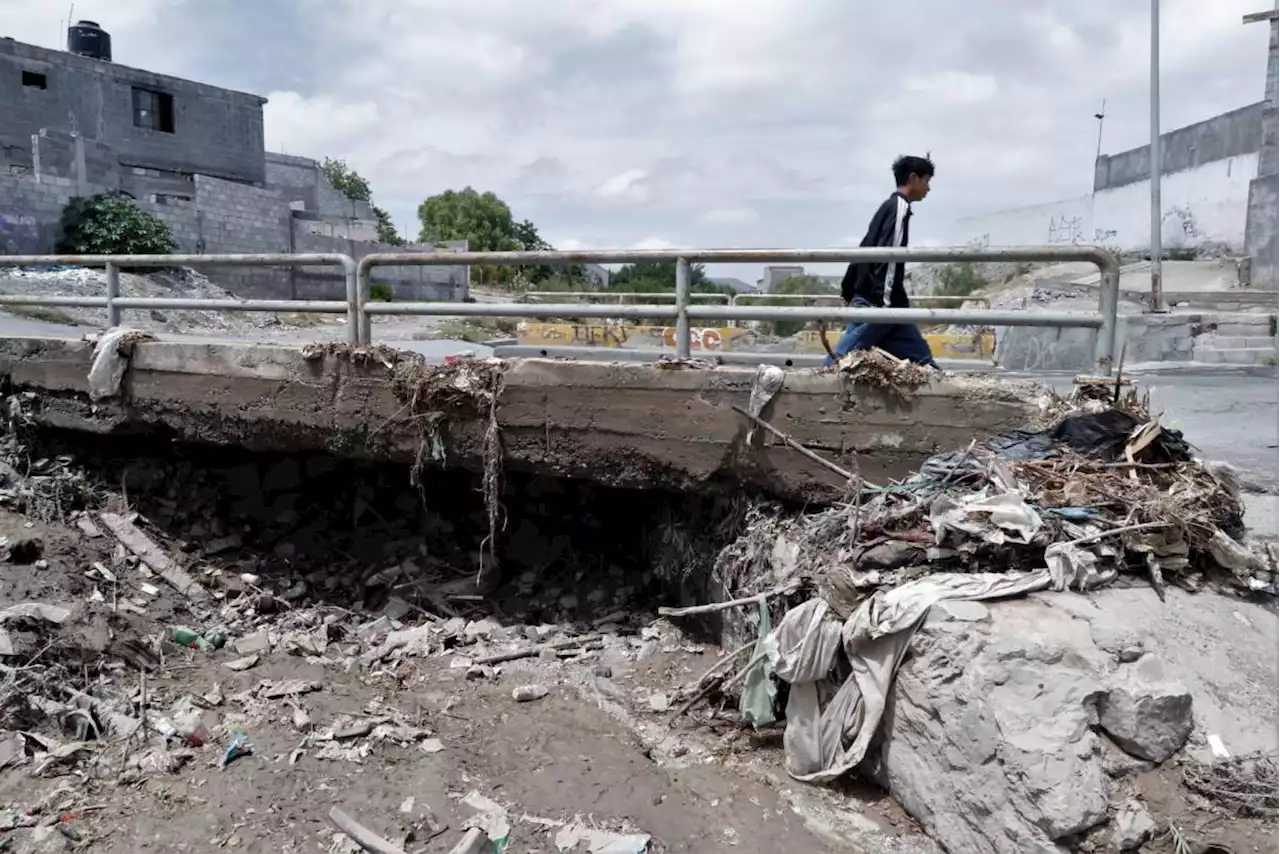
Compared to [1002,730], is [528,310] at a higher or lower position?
higher

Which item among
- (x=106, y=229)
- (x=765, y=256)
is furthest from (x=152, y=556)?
(x=106, y=229)

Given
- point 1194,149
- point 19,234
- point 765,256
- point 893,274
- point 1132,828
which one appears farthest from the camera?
point 1194,149

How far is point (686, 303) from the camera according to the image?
4.04 m

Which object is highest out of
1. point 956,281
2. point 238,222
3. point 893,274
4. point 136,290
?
point 238,222

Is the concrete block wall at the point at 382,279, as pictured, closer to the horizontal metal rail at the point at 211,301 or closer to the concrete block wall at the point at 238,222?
the concrete block wall at the point at 238,222

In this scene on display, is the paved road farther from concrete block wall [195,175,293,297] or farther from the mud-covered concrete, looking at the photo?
concrete block wall [195,175,293,297]

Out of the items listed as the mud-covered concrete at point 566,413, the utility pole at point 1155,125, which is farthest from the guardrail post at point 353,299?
the utility pole at point 1155,125

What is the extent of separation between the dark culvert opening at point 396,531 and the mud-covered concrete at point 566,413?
0.42m

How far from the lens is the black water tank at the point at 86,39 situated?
2683 centimetres

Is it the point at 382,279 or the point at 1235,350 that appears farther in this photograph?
the point at 382,279

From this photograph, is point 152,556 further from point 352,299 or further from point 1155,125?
point 1155,125

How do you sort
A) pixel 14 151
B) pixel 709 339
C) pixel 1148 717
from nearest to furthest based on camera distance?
pixel 1148 717, pixel 709 339, pixel 14 151

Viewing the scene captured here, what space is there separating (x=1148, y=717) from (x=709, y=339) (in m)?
6.49

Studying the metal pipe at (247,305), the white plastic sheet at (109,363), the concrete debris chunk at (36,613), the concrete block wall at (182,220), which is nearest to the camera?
the concrete debris chunk at (36,613)
